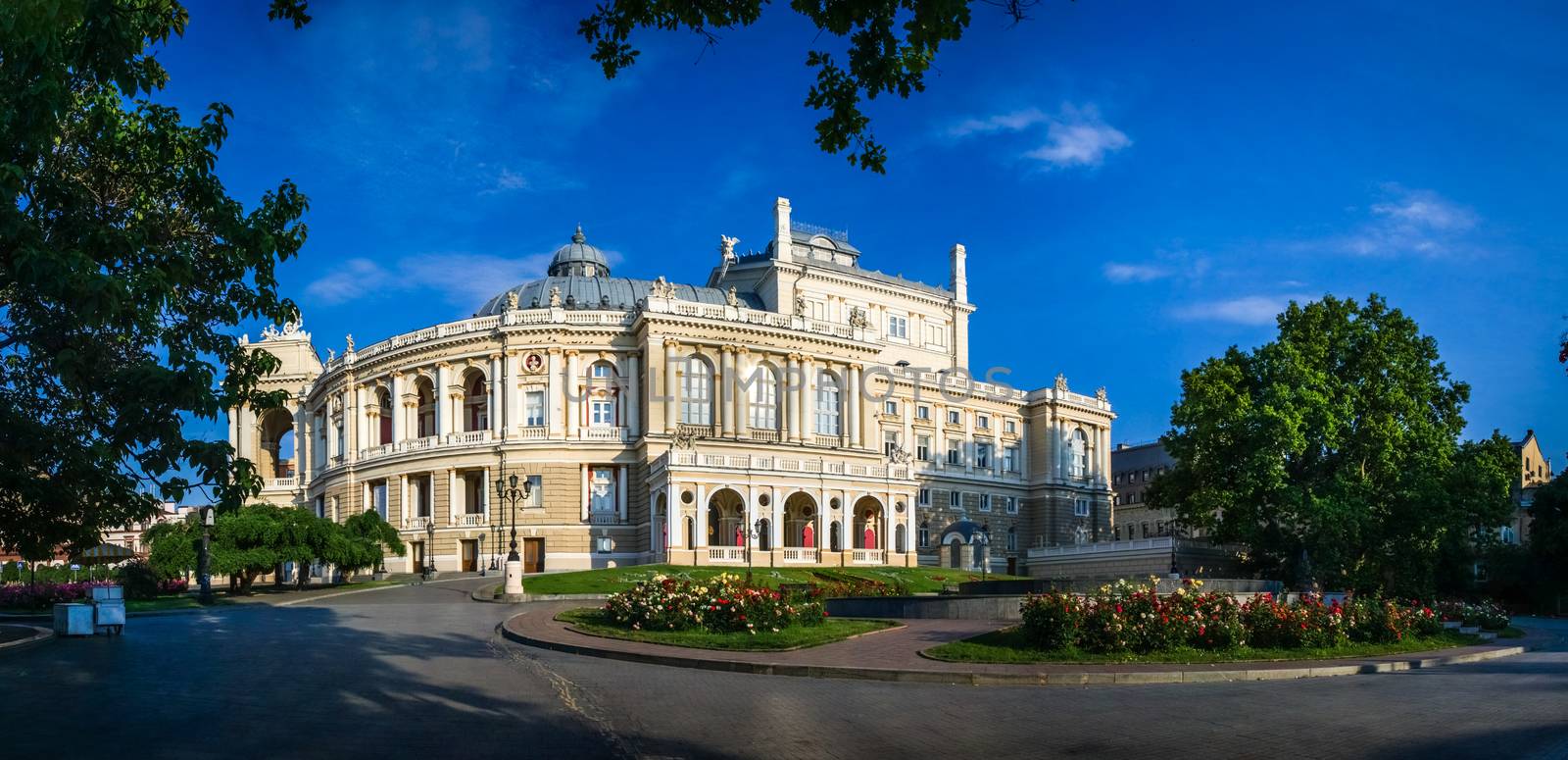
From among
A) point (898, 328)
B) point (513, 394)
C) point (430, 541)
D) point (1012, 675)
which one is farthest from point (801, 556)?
point (1012, 675)

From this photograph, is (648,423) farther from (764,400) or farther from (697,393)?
(764,400)

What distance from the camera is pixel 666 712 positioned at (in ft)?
51.1

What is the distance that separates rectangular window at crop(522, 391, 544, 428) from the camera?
79938 mm

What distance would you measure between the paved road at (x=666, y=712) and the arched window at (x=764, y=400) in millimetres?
59089

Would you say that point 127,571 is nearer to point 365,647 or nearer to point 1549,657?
point 365,647

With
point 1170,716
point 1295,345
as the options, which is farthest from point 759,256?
point 1170,716

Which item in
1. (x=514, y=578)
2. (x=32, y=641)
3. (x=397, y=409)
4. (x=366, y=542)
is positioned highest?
(x=397, y=409)

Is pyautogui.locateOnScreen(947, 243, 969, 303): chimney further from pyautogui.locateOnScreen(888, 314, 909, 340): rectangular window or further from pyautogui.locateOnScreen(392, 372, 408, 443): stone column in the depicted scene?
pyautogui.locateOnScreen(392, 372, 408, 443): stone column

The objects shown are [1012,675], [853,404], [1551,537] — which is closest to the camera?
[1012,675]

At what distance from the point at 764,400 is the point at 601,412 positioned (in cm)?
1120

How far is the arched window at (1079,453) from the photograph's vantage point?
109 metres

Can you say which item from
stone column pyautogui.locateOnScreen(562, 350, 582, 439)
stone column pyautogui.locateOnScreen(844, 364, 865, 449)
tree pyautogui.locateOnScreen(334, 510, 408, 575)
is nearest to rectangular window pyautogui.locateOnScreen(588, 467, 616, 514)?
stone column pyautogui.locateOnScreen(562, 350, 582, 439)

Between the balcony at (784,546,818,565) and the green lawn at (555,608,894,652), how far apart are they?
37.7 m

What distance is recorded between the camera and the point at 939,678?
20.0 metres
